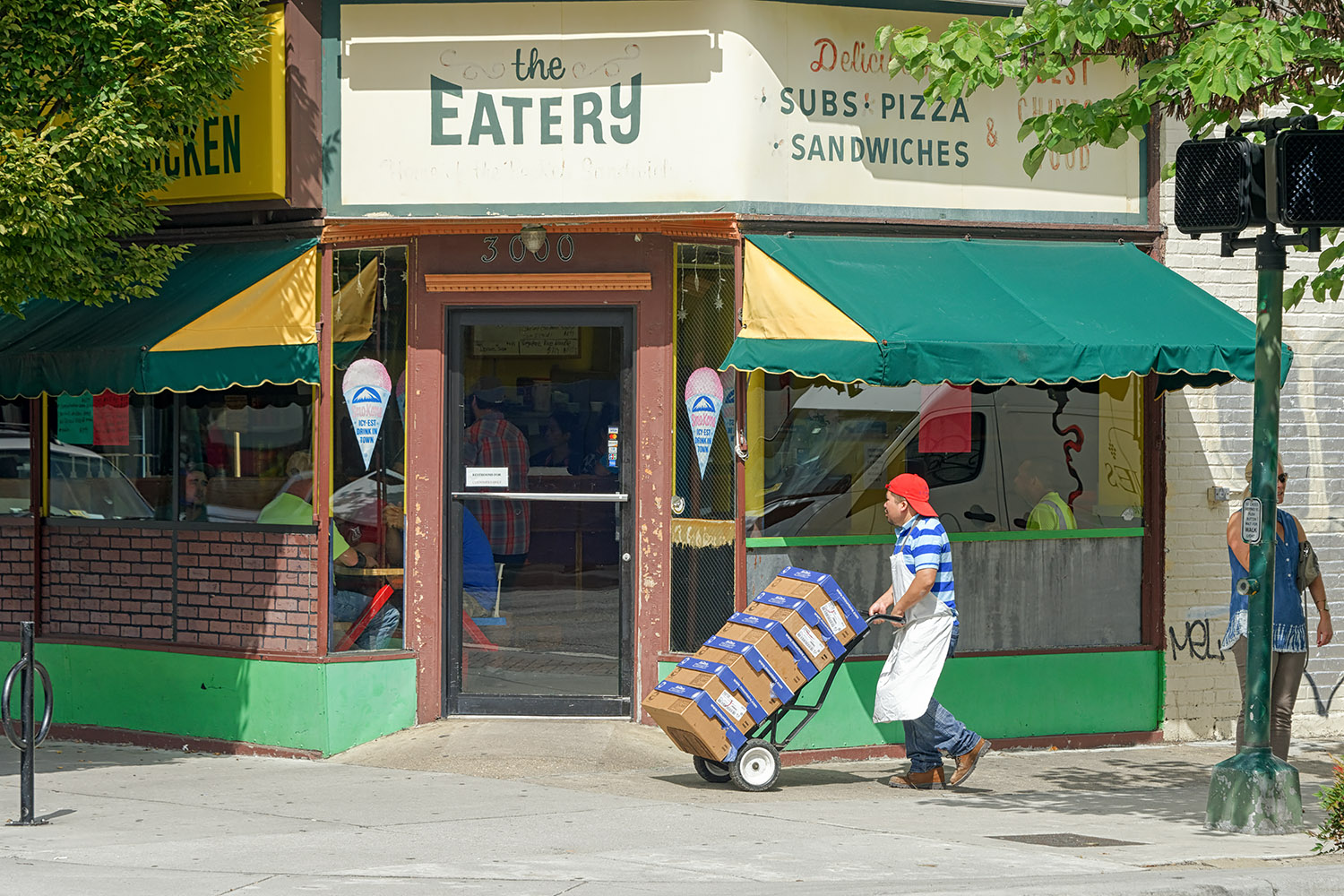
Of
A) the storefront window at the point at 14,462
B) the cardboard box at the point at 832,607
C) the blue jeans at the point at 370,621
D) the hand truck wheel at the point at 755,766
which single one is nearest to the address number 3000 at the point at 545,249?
the blue jeans at the point at 370,621

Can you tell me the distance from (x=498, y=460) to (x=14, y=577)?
3.59 meters

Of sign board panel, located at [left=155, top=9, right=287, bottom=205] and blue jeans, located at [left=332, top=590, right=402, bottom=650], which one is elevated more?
sign board panel, located at [left=155, top=9, right=287, bottom=205]

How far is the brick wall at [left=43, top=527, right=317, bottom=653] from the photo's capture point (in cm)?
989

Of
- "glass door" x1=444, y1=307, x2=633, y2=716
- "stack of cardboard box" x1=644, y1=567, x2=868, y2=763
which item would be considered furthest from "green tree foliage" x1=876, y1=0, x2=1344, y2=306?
"glass door" x1=444, y1=307, x2=633, y2=716

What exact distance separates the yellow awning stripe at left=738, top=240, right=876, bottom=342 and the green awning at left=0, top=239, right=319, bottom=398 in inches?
105

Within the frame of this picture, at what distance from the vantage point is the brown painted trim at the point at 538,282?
32.2 ft

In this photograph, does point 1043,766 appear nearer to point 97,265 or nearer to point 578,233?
point 578,233

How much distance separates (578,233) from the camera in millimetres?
9906

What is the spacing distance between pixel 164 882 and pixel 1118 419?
22.4 ft

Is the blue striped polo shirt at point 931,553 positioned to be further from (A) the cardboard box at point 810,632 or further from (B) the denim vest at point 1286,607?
(B) the denim vest at point 1286,607

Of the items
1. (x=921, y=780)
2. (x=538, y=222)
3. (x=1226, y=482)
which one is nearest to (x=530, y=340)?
(x=538, y=222)

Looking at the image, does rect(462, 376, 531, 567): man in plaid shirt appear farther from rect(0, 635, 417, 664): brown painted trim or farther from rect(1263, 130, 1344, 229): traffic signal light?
rect(1263, 130, 1344, 229): traffic signal light

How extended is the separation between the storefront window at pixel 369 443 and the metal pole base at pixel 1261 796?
4.93 m

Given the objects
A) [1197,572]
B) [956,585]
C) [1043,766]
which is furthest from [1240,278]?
[1043,766]
